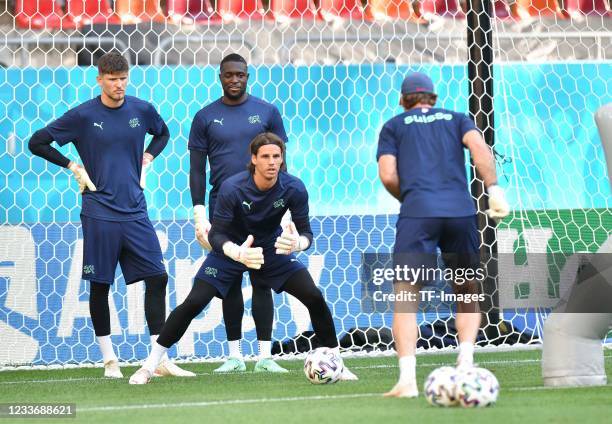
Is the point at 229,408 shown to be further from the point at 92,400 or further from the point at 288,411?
the point at 92,400

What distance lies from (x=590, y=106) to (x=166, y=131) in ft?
11.0

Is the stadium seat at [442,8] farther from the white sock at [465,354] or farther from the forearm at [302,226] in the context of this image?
the white sock at [465,354]

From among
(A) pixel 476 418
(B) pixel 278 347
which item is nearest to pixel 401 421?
(A) pixel 476 418

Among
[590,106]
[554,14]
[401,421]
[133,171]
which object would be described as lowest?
[401,421]

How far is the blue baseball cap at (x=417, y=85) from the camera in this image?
19.4 ft

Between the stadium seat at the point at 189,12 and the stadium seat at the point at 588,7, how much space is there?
2852 millimetres

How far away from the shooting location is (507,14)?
10.3 m

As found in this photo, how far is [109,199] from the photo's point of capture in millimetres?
7602

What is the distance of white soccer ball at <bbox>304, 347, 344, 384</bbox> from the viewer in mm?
6582

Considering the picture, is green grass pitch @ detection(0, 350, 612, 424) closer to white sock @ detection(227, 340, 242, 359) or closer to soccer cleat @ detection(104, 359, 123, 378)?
soccer cleat @ detection(104, 359, 123, 378)

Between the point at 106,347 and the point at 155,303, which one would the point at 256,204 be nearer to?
the point at 155,303

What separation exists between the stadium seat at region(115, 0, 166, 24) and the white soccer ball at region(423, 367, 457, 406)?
543 cm

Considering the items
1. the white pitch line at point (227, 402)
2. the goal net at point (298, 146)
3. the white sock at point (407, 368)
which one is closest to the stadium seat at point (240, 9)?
the goal net at point (298, 146)

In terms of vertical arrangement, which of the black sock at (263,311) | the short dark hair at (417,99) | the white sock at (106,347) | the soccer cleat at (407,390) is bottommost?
the soccer cleat at (407,390)
